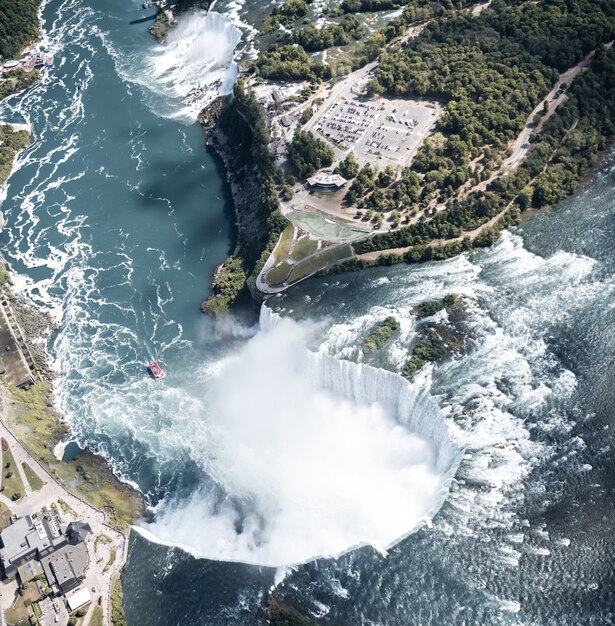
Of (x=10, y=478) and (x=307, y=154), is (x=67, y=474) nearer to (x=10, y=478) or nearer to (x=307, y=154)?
(x=10, y=478)

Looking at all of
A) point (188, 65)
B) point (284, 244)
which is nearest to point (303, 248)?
point (284, 244)

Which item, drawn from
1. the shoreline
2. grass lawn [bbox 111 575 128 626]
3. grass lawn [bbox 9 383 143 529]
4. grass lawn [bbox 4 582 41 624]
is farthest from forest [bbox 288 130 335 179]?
grass lawn [bbox 4 582 41 624]

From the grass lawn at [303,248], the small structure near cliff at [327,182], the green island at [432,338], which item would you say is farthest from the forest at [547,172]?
the small structure near cliff at [327,182]

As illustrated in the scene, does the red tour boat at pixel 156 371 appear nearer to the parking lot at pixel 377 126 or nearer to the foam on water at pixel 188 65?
the parking lot at pixel 377 126

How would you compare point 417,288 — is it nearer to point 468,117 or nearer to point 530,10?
point 468,117

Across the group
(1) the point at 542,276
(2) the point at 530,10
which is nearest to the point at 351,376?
(1) the point at 542,276

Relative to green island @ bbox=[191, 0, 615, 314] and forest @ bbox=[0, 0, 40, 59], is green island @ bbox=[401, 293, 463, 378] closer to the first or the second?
green island @ bbox=[191, 0, 615, 314]

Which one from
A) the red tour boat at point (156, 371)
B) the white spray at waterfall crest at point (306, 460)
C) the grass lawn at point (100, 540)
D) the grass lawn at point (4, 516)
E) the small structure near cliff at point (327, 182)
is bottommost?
the white spray at waterfall crest at point (306, 460)

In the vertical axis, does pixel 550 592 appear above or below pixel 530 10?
below
